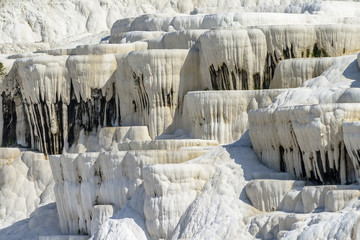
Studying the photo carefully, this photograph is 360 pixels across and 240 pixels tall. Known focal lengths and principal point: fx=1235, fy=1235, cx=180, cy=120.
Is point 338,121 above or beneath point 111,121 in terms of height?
above

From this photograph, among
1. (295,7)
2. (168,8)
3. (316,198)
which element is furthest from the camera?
(168,8)

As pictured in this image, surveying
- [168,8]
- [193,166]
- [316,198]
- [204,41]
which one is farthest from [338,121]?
[168,8]

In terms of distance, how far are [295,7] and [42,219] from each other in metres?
13.1

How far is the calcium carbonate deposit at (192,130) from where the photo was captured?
30.6 m

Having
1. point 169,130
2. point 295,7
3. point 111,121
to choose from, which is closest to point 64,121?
point 111,121

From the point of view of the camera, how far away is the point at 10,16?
63.5 metres

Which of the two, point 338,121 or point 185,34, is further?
point 185,34

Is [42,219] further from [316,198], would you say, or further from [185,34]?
[316,198]

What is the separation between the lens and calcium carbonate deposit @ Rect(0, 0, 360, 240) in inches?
1206

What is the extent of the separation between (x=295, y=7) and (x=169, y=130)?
9.10 metres

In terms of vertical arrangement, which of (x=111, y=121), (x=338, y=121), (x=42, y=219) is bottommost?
(x=42, y=219)

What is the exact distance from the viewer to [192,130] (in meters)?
37.7

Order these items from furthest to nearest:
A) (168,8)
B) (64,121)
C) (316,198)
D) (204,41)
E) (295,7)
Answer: (168,8) < (295,7) < (64,121) < (204,41) < (316,198)

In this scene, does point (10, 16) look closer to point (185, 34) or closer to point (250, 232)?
point (185, 34)
